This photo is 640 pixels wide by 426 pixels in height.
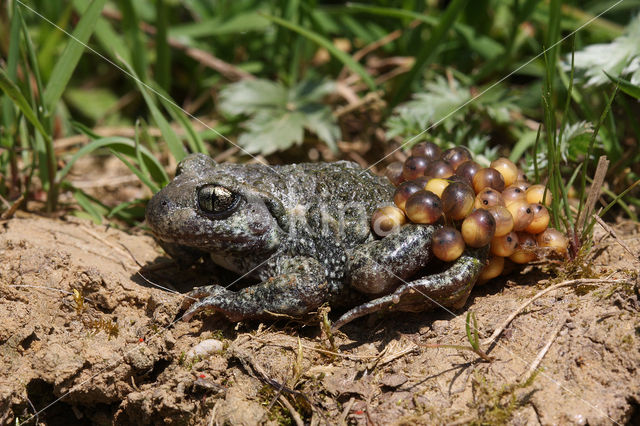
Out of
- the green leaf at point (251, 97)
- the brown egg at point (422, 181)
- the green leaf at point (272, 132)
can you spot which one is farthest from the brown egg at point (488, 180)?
the green leaf at point (251, 97)

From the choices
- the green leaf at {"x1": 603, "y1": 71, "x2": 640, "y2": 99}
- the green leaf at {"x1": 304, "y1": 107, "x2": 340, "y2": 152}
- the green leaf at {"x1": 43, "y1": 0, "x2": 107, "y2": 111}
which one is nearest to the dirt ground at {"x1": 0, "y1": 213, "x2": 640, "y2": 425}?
the green leaf at {"x1": 603, "y1": 71, "x2": 640, "y2": 99}

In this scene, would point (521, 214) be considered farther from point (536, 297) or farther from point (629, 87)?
point (629, 87)

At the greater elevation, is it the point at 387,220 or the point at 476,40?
the point at 476,40

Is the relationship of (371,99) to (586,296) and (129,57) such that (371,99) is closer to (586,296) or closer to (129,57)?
(129,57)

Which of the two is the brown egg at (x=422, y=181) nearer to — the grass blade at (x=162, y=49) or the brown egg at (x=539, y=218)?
the brown egg at (x=539, y=218)

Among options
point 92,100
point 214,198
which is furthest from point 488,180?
point 92,100

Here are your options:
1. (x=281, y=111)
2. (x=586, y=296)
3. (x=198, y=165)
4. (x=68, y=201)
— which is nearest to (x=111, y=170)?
(x=68, y=201)
